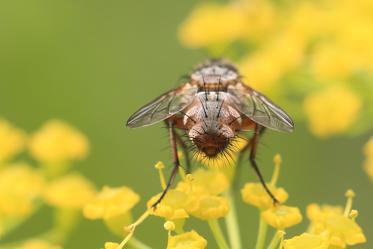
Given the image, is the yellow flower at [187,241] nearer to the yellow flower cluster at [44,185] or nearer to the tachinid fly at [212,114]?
the tachinid fly at [212,114]

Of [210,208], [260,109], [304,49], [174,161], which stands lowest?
[210,208]

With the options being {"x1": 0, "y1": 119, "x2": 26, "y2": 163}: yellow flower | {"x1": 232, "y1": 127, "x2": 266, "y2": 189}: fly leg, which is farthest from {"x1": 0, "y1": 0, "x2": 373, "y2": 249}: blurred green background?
{"x1": 232, "y1": 127, "x2": 266, "y2": 189}: fly leg

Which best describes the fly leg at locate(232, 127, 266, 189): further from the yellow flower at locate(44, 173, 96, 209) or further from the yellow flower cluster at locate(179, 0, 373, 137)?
the yellow flower cluster at locate(179, 0, 373, 137)

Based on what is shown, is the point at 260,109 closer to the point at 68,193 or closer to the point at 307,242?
the point at 307,242

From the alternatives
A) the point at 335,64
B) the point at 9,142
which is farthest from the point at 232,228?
the point at 335,64

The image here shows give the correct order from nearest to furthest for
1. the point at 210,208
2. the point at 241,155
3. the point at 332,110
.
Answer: the point at 210,208 < the point at 241,155 < the point at 332,110

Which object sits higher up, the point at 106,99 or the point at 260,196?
the point at 106,99

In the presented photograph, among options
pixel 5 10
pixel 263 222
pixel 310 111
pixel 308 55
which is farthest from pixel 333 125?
pixel 5 10

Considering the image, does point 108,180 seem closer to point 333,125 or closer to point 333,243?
point 333,125
